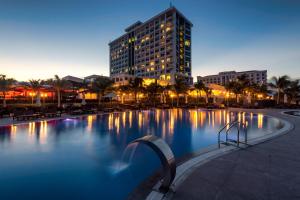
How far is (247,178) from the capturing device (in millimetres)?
3758

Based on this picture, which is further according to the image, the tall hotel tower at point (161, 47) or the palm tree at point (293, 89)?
the tall hotel tower at point (161, 47)

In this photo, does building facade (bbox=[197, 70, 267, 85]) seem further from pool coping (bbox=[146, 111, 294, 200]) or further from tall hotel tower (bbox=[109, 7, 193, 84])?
→ pool coping (bbox=[146, 111, 294, 200])

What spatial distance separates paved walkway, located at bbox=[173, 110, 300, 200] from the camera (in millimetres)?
3133

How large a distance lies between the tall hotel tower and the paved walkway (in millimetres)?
59131

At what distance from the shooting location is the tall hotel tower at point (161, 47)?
7119 cm

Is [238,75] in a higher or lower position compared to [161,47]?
lower

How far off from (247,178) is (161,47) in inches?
3030

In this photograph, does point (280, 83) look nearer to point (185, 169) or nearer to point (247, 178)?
point (247, 178)

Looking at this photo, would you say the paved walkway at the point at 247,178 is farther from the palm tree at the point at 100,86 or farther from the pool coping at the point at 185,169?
the palm tree at the point at 100,86

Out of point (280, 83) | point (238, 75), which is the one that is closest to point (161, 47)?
point (280, 83)

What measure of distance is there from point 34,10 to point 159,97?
35699mm

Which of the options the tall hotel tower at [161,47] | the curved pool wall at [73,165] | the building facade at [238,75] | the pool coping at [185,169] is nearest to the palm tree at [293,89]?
the tall hotel tower at [161,47]

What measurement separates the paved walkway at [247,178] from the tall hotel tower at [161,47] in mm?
59131

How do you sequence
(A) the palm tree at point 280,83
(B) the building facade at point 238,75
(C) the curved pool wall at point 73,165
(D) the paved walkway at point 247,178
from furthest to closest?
1. (B) the building facade at point 238,75
2. (A) the palm tree at point 280,83
3. (C) the curved pool wall at point 73,165
4. (D) the paved walkway at point 247,178
